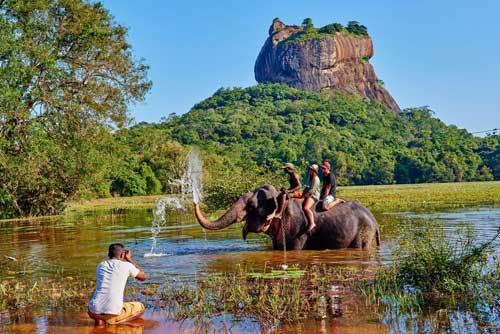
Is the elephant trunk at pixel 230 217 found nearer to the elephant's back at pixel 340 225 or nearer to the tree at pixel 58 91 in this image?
the elephant's back at pixel 340 225

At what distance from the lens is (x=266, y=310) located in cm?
846

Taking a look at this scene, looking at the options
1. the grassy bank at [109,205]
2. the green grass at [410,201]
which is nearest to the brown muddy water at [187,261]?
the green grass at [410,201]

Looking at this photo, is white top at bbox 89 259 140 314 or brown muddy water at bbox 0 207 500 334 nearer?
brown muddy water at bbox 0 207 500 334

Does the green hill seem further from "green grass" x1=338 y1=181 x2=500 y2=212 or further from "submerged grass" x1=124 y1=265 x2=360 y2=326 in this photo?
"submerged grass" x1=124 y1=265 x2=360 y2=326

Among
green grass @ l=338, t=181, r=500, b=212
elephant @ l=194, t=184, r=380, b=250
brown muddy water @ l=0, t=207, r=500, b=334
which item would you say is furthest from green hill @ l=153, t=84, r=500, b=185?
elephant @ l=194, t=184, r=380, b=250

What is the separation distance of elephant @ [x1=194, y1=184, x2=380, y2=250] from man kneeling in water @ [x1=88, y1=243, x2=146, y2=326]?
598cm

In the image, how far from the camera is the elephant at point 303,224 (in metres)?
14.4

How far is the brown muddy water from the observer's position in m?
7.95

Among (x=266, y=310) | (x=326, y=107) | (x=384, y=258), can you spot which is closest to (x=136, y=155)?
(x=384, y=258)

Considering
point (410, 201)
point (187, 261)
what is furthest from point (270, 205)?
point (410, 201)

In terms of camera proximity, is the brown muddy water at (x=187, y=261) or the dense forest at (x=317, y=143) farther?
the dense forest at (x=317, y=143)

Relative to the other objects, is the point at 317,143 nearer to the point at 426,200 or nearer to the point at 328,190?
the point at 426,200

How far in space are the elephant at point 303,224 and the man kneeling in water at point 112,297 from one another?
236 inches

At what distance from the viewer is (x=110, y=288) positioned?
8.37 m
